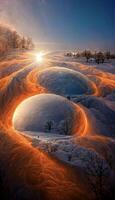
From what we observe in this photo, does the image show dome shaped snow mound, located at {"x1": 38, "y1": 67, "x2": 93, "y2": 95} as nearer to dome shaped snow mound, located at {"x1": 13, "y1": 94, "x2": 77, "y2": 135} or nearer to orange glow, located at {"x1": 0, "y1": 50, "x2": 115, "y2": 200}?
orange glow, located at {"x1": 0, "y1": 50, "x2": 115, "y2": 200}

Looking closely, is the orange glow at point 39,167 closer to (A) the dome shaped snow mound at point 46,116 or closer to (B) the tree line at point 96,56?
(A) the dome shaped snow mound at point 46,116

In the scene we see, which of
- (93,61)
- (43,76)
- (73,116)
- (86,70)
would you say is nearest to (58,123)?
(73,116)

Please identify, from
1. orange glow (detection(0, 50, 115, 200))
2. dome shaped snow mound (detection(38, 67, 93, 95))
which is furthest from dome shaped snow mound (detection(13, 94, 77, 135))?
dome shaped snow mound (detection(38, 67, 93, 95))

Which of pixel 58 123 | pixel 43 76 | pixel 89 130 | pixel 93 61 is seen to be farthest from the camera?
pixel 93 61

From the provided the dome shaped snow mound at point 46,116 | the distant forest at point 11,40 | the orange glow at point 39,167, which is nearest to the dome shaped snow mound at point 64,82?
the orange glow at point 39,167

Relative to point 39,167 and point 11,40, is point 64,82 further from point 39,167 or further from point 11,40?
point 11,40

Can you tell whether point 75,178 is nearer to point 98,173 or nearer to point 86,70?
point 98,173
